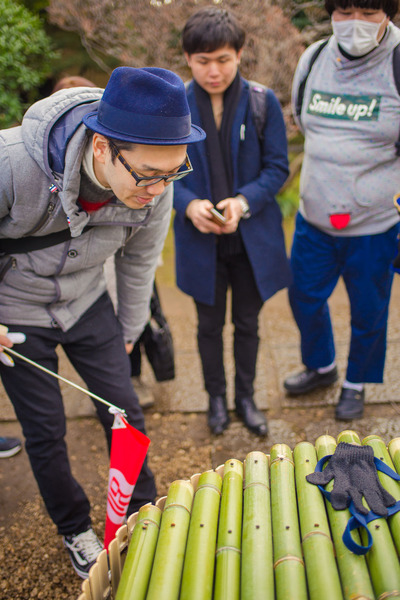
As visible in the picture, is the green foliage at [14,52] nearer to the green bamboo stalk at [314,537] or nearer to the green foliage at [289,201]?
the green foliage at [289,201]

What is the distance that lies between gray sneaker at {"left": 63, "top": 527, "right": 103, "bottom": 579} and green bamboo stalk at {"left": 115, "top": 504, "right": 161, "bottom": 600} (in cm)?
86

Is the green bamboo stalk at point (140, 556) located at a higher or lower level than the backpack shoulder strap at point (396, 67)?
lower

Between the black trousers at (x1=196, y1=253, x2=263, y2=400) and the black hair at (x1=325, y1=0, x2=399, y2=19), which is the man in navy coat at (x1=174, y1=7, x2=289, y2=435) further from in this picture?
the black hair at (x1=325, y1=0, x2=399, y2=19)

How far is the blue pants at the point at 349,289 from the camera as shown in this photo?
10.0 ft

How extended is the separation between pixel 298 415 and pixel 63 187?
7.06ft

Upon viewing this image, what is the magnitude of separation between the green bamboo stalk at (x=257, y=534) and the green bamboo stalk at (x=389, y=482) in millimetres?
343

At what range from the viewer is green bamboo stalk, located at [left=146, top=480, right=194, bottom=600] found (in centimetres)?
149

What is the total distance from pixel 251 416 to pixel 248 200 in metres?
1.26

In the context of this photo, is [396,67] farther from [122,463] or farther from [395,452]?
[122,463]

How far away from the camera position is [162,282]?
5.34 meters

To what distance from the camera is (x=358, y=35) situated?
271 cm

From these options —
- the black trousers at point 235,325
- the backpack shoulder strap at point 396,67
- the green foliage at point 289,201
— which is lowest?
the green foliage at point 289,201

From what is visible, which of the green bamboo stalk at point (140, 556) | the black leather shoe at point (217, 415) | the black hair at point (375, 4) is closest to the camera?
the green bamboo stalk at point (140, 556)

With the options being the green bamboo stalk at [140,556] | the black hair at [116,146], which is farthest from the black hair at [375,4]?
the green bamboo stalk at [140,556]
